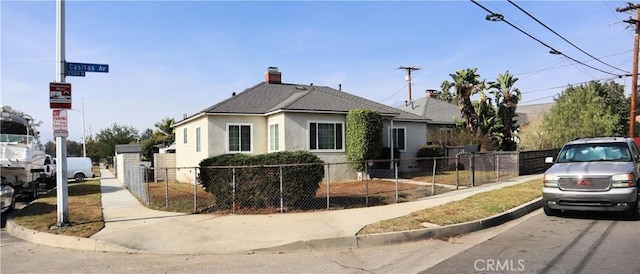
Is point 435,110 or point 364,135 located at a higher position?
point 435,110

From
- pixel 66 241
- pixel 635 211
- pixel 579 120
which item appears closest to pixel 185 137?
pixel 66 241

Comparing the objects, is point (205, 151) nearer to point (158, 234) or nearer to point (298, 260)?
point (158, 234)

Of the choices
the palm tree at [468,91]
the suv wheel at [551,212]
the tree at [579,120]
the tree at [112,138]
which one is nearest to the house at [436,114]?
the palm tree at [468,91]

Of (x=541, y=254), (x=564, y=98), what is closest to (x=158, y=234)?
(x=541, y=254)

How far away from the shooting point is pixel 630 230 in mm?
8125

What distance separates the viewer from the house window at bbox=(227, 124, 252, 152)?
1991 cm

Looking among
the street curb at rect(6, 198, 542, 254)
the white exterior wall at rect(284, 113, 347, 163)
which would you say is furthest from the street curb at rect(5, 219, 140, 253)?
the white exterior wall at rect(284, 113, 347, 163)

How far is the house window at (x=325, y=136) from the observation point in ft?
63.9

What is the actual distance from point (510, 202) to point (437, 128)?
19.4m

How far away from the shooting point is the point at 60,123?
29.4ft

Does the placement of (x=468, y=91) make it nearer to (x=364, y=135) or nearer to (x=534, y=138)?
(x=534, y=138)

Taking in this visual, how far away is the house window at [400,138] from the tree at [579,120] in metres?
12.3

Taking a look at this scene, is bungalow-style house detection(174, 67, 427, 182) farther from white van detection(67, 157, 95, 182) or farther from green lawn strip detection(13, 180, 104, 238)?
white van detection(67, 157, 95, 182)

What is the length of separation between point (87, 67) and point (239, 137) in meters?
10.9
